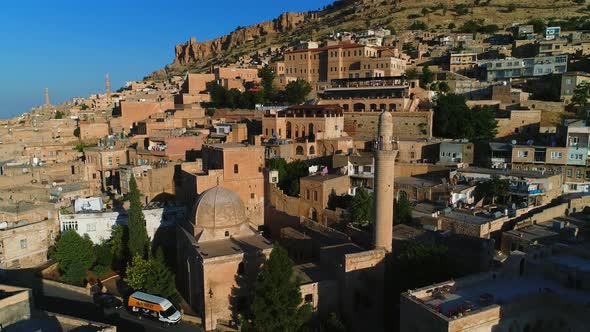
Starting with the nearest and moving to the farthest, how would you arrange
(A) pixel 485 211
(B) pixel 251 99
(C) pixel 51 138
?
1. (A) pixel 485 211
2. (C) pixel 51 138
3. (B) pixel 251 99

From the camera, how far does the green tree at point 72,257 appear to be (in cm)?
2008

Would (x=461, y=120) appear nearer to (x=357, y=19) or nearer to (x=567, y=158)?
Result: (x=567, y=158)

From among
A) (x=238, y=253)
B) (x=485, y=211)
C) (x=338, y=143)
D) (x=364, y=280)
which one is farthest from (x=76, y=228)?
(x=485, y=211)

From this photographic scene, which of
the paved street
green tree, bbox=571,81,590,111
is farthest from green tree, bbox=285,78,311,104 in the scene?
the paved street

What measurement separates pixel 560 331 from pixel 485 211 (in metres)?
8.68

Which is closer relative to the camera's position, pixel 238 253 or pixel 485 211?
pixel 238 253

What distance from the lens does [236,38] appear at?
364 ft

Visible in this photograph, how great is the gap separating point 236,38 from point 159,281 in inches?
3928

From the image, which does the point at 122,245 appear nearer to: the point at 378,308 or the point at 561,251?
the point at 378,308

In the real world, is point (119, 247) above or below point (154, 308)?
above

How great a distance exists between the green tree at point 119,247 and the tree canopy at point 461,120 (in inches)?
913

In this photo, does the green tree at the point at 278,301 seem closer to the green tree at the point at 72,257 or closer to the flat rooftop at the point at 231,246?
the flat rooftop at the point at 231,246

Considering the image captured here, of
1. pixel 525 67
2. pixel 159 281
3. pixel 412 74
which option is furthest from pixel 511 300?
pixel 525 67

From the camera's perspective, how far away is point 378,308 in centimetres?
1653
